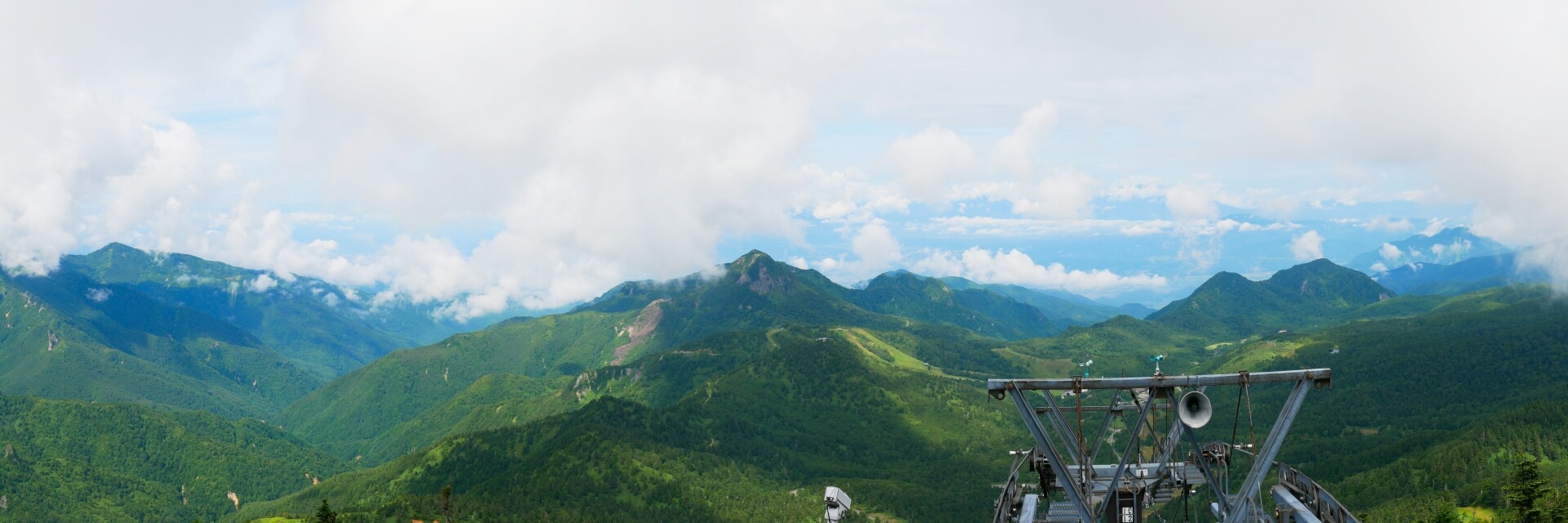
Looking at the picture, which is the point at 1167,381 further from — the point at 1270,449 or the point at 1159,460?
the point at 1159,460

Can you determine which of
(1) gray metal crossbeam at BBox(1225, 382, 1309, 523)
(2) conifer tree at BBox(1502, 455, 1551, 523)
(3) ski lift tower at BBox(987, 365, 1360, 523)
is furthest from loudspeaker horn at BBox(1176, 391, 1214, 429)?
(2) conifer tree at BBox(1502, 455, 1551, 523)

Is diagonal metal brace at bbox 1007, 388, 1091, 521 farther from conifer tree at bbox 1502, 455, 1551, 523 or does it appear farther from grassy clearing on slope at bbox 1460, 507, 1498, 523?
grassy clearing on slope at bbox 1460, 507, 1498, 523

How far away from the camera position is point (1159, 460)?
36312mm

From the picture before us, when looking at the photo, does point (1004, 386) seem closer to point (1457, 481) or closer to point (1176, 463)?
point (1176, 463)

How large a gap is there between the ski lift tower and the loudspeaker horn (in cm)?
3

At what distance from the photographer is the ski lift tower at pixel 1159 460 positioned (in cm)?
3109

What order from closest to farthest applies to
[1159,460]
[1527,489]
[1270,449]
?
[1270,449]
[1159,460]
[1527,489]

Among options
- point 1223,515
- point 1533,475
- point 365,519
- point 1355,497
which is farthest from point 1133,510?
point 1355,497

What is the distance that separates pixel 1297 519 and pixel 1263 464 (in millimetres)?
6350

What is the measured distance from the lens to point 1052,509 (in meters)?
41.7

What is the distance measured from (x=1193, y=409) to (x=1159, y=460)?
17.1 ft

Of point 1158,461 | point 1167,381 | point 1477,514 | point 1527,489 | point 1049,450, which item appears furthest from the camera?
point 1477,514

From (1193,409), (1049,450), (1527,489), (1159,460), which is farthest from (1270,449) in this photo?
(1527,489)

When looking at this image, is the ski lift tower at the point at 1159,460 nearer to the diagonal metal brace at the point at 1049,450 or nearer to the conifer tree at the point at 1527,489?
the diagonal metal brace at the point at 1049,450
